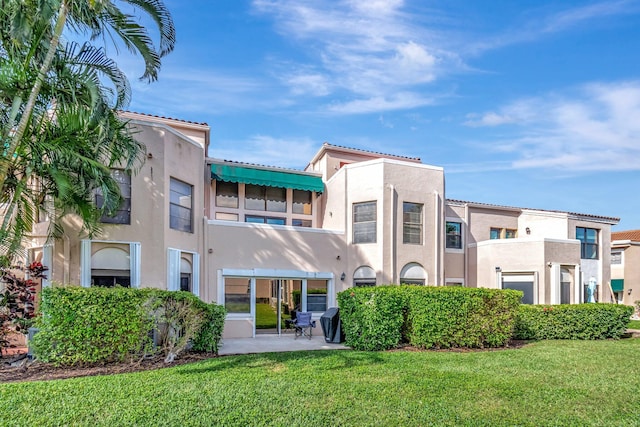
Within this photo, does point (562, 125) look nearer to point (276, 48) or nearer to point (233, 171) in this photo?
point (276, 48)

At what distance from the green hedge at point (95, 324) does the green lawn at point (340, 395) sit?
4.54 ft

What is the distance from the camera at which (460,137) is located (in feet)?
71.2

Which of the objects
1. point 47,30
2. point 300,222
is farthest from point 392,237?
point 47,30

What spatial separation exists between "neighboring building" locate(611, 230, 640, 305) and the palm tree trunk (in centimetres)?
4199

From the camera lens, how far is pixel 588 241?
2917 cm

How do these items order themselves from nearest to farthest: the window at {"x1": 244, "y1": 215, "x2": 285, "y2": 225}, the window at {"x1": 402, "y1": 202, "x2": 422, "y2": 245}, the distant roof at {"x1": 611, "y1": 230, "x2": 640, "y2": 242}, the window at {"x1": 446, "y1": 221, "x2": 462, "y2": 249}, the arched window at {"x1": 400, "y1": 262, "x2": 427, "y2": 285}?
1. the arched window at {"x1": 400, "y1": 262, "x2": 427, "y2": 285}
2. the window at {"x1": 402, "y1": 202, "x2": 422, "y2": 245}
3. the window at {"x1": 244, "y1": 215, "x2": 285, "y2": 225}
4. the window at {"x1": 446, "y1": 221, "x2": 462, "y2": 249}
5. the distant roof at {"x1": 611, "y1": 230, "x2": 640, "y2": 242}

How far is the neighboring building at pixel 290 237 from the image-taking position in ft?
49.4

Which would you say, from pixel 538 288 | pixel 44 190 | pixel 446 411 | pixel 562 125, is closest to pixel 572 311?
pixel 538 288

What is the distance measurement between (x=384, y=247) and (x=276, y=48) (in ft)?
34.8

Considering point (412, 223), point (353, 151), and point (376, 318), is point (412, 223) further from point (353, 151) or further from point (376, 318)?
point (376, 318)

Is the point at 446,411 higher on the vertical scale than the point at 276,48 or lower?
lower

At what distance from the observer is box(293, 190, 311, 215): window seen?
2381cm

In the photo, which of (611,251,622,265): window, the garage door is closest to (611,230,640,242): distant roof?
(611,251,622,265): window

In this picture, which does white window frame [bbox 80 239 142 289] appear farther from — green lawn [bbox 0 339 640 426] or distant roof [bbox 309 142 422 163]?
distant roof [bbox 309 142 422 163]
